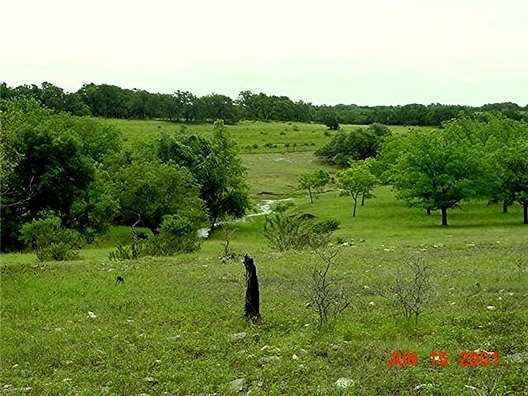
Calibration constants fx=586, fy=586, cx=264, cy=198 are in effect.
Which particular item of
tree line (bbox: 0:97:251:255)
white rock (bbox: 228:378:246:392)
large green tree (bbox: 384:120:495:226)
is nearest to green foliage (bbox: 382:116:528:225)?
large green tree (bbox: 384:120:495:226)

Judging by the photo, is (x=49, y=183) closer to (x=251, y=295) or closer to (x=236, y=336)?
(x=251, y=295)

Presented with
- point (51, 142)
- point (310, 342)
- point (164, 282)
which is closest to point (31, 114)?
point (51, 142)

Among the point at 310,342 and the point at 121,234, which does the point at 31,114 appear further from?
the point at 310,342

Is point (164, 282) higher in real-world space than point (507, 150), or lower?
lower

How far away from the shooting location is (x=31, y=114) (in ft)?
168

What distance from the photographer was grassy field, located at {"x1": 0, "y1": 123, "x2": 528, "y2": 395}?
33.5ft

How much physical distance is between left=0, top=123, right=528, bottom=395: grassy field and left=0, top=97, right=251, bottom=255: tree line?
6569 millimetres

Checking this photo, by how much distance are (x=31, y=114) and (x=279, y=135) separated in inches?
3356

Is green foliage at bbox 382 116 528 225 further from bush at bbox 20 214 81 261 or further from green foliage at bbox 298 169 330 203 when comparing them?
bush at bbox 20 214 81 261

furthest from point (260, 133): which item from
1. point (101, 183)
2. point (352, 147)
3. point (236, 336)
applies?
point (236, 336)

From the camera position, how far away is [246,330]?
522 inches
